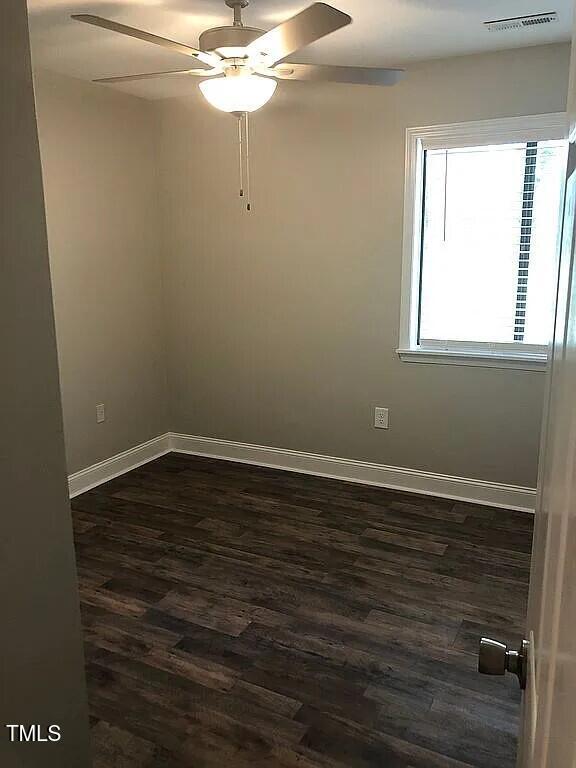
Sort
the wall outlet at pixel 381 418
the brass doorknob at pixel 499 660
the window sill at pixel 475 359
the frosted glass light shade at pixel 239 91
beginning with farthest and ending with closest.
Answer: the wall outlet at pixel 381 418
the window sill at pixel 475 359
the frosted glass light shade at pixel 239 91
the brass doorknob at pixel 499 660

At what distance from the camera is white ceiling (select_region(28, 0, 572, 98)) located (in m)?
2.69

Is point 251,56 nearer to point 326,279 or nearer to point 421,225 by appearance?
point 421,225

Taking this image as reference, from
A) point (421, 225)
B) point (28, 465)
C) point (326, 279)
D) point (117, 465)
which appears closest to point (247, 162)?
point (326, 279)

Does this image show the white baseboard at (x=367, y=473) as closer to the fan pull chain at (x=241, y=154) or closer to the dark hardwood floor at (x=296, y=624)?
the dark hardwood floor at (x=296, y=624)

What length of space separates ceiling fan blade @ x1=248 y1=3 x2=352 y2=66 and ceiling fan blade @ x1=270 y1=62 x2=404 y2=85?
0.76 ft

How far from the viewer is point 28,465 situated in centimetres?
124

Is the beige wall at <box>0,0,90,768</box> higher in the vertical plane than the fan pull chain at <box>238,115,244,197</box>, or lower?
lower

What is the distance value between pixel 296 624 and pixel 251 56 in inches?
88.8

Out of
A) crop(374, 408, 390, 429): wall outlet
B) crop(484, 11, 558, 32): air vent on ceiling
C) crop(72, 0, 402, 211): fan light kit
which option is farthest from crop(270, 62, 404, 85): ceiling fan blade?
crop(374, 408, 390, 429): wall outlet

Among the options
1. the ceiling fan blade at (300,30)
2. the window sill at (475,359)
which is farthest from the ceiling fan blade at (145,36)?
the window sill at (475,359)

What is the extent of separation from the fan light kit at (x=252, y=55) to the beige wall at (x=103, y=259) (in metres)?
1.11

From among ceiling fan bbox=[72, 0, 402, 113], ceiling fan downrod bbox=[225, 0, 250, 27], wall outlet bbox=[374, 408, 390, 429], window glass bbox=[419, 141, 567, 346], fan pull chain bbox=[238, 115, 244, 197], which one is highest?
ceiling fan downrod bbox=[225, 0, 250, 27]

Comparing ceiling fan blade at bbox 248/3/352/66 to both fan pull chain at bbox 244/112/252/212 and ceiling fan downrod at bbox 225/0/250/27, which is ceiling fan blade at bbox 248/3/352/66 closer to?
ceiling fan downrod at bbox 225/0/250/27

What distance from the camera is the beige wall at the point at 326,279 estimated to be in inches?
145
